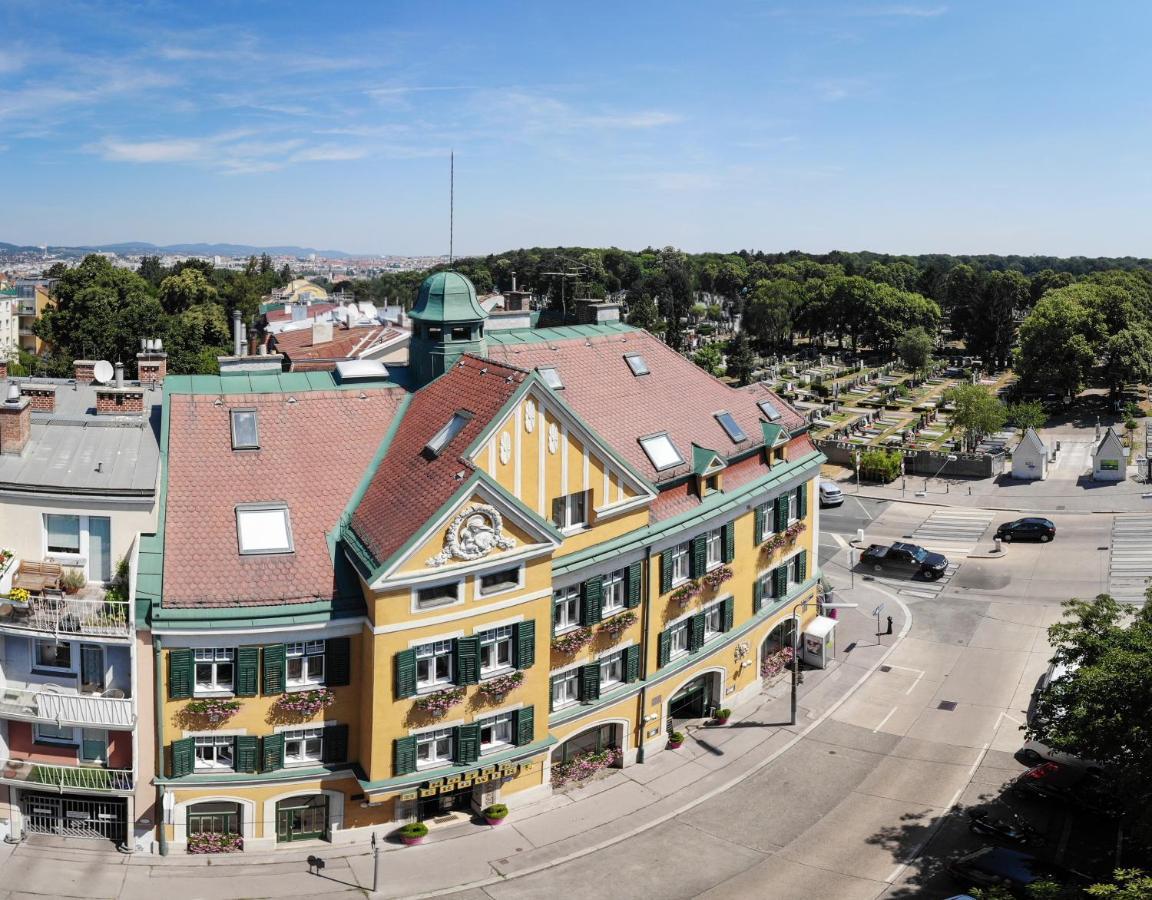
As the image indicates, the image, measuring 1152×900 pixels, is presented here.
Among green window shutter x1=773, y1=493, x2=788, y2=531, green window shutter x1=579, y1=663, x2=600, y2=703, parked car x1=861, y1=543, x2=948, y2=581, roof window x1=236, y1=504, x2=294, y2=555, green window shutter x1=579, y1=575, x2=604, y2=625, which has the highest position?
roof window x1=236, y1=504, x2=294, y2=555

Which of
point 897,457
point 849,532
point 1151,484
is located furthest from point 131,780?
point 1151,484

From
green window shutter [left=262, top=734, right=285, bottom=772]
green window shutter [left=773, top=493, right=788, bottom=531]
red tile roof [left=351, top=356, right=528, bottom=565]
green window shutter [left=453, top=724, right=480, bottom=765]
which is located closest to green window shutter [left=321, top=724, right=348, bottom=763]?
green window shutter [left=262, top=734, right=285, bottom=772]

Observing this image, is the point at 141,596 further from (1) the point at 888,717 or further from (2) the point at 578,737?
(1) the point at 888,717

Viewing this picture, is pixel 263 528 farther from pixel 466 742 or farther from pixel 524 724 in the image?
pixel 524 724

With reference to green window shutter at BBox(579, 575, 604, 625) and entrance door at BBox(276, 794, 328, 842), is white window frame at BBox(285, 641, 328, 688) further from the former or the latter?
green window shutter at BBox(579, 575, 604, 625)

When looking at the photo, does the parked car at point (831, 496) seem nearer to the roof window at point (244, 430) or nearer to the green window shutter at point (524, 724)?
the green window shutter at point (524, 724)
